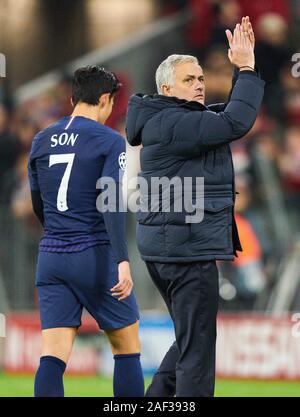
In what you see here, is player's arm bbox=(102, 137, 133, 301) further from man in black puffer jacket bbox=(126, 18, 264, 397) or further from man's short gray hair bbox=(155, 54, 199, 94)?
man's short gray hair bbox=(155, 54, 199, 94)

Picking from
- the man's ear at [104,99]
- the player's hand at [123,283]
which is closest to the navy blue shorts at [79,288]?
the player's hand at [123,283]

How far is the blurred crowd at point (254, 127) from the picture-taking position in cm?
1109

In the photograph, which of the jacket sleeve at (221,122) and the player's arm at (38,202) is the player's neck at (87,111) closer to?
the player's arm at (38,202)

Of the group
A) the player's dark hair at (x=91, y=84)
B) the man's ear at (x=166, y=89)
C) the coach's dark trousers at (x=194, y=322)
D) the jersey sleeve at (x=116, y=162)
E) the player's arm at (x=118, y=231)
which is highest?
the player's dark hair at (x=91, y=84)

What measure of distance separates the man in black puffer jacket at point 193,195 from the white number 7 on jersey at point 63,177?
1.35 ft

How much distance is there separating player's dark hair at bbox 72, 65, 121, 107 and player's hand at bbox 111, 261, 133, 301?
887 mm

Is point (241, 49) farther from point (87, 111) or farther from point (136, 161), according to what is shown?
point (136, 161)

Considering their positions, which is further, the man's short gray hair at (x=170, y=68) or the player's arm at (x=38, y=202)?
the player's arm at (x=38, y=202)

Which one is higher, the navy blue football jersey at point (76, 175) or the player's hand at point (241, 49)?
the player's hand at point (241, 49)

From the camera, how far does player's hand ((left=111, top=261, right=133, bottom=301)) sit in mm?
5500

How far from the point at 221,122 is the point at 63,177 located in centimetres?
91

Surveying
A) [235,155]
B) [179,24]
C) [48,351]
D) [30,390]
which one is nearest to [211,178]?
[48,351]

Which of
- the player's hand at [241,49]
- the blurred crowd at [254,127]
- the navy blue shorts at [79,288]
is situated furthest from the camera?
the blurred crowd at [254,127]

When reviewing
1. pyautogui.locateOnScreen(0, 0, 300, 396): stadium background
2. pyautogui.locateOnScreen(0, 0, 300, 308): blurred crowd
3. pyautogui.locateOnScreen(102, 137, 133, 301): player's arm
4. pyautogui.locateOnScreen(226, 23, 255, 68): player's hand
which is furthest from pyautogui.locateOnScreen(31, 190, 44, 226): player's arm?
pyautogui.locateOnScreen(0, 0, 300, 308): blurred crowd
